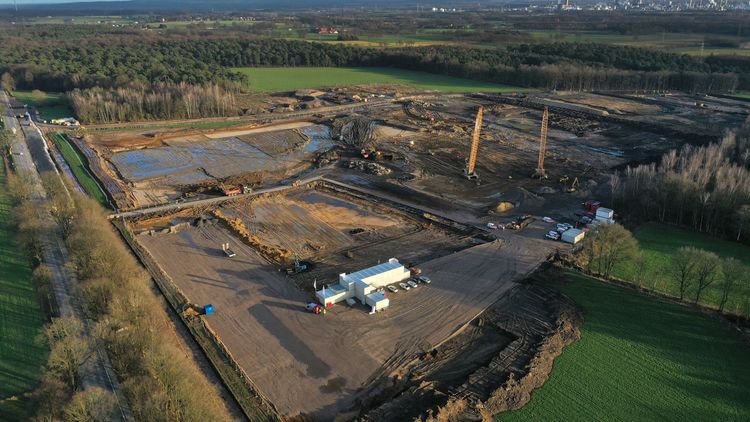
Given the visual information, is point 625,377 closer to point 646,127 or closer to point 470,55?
point 646,127

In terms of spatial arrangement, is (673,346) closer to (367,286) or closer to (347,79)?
(367,286)

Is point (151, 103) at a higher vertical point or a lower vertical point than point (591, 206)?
higher

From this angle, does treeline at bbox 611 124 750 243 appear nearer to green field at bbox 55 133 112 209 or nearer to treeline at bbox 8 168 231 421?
treeline at bbox 8 168 231 421

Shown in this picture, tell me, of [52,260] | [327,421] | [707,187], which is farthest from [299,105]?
[327,421]

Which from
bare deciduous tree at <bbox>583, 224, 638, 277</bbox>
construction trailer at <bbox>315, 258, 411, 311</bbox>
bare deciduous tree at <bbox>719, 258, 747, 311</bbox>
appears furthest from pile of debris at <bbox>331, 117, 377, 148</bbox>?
bare deciduous tree at <bbox>719, 258, 747, 311</bbox>

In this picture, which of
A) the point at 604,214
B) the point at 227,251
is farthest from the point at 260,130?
the point at 604,214

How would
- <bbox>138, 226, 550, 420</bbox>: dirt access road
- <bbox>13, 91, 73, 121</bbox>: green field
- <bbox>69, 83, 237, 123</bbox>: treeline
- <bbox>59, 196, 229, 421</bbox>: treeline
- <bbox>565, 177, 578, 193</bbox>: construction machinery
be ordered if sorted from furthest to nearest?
<bbox>13, 91, 73, 121</bbox>: green field < <bbox>69, 83, 237, 123</bbox>: treeline < <bbox>565, 177, 578, 193</bbox>: construction machinery < <bbox>138, 226, 550, 420</bbox>: dirt access road < <bbox>59, 196, 229, 421</bbox>: treeline
